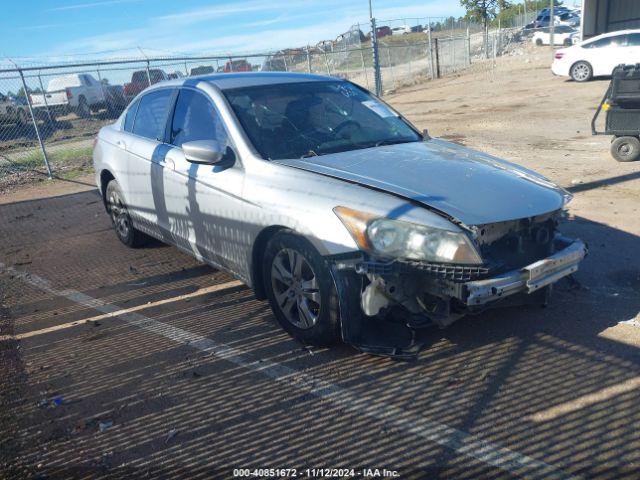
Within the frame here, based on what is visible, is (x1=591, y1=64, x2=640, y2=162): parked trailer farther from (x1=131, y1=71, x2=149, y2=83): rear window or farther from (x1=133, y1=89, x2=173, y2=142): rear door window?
(x1=131, y1=71, x2=149, y2=83): rear window

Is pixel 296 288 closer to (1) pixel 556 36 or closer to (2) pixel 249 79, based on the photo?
(2) pixel 249 79

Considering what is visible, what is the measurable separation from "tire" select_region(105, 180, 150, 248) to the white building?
29.1 metres

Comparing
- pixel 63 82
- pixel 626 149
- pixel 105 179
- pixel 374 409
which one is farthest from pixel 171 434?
pixel 63 82

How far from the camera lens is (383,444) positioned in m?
2.86

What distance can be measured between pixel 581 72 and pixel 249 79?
18.8 meters

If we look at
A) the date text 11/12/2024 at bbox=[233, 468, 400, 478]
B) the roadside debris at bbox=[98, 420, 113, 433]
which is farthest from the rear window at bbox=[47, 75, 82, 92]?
the date text 11/12/2024 at bbox=[233, 468, 400, 478]

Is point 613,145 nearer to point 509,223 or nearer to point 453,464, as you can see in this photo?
point 509,223

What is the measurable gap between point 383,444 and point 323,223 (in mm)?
1295

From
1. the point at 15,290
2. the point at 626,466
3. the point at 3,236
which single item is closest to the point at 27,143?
the point at 3,236

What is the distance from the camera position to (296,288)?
3.75 meters

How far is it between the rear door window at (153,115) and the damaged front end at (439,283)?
2.64 meters

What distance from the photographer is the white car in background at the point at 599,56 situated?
749 inches

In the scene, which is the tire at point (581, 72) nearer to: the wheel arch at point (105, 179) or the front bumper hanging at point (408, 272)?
the wheel arch at point (105, 179)

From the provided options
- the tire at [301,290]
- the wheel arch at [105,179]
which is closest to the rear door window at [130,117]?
the wheel arch at [105,179]
